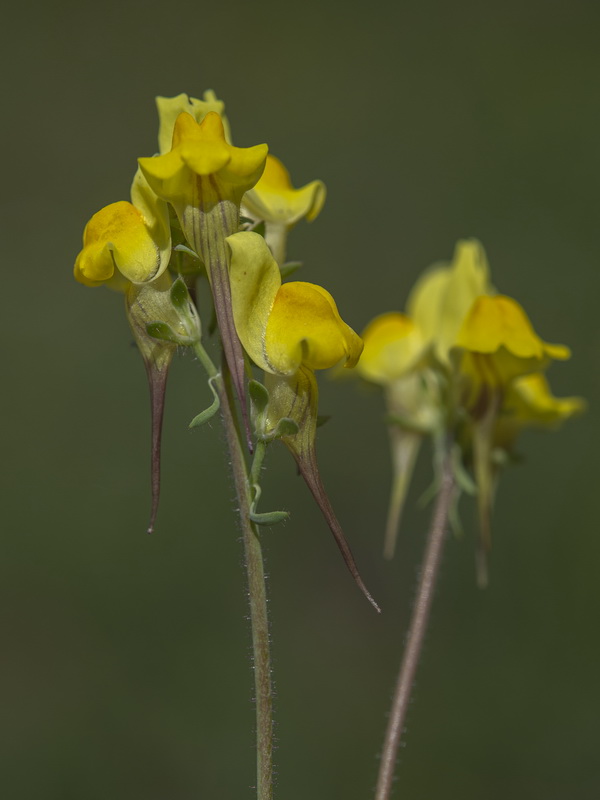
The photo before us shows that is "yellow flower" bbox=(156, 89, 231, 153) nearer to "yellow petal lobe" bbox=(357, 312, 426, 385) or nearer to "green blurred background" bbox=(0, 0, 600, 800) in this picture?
"yellow petal lobe" bbox=(357, 312, 426, 385)

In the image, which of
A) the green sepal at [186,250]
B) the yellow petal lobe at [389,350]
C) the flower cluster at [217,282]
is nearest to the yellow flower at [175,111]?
the flower cluster at [217,282]

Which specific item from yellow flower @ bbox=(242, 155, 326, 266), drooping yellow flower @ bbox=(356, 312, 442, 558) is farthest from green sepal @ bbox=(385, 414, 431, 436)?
yellow flower @ bbox=(242, 155, 326, 266)

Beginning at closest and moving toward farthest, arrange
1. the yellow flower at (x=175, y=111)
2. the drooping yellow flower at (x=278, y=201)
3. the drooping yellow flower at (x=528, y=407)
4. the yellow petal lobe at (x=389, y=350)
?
the yellow flower at (x=175, y=111), the drooping yellow flower at (x=278, y=201), the drooping yellow flower at (x=528, y=407), the yellow petal lobe at (x=389, y=350)

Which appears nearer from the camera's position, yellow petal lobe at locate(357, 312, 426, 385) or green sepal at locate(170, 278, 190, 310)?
green sepal at locate(170, 278, 190, 310)

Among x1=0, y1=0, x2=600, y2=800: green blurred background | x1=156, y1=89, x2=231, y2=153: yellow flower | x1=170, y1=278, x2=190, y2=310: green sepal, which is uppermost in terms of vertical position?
x1=156, y1=89, x2=231, y2=153: yellow flower

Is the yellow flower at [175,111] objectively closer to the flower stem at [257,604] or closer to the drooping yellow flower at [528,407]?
the flower stem at [257,604]

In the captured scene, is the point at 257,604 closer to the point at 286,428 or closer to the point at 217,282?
the point at 286,428

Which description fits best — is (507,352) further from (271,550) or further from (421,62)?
(421,62)
